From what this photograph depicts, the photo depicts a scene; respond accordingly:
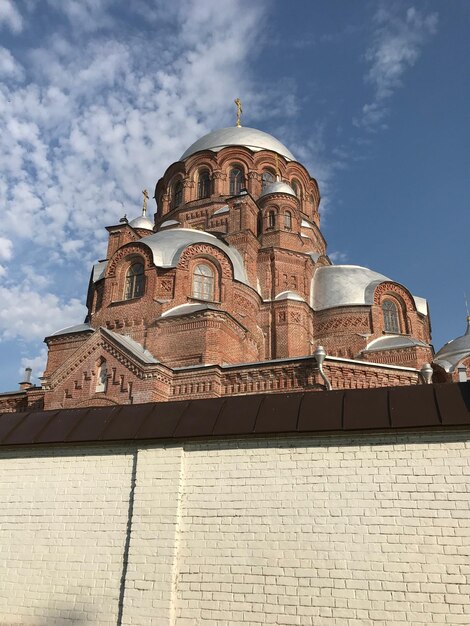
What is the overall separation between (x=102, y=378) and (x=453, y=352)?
1338cm

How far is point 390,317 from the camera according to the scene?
19.8 meters

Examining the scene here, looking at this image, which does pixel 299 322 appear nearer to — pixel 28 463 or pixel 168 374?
pixel 168 374

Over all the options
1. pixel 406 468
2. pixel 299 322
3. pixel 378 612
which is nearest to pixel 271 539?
pixel 378 612

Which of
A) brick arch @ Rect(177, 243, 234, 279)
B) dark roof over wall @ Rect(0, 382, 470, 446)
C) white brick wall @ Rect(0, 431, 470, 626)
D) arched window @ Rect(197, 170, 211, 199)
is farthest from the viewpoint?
arched window @ Rect(197, 170, 211, 199)

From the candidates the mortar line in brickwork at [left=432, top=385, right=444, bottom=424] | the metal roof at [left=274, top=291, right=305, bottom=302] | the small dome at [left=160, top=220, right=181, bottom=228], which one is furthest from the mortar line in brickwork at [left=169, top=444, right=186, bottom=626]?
the small dome at [left=160, top=220, right=181, bottom=228]

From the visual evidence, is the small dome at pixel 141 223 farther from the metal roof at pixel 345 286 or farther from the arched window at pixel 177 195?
the metal roof at pixel 345 286

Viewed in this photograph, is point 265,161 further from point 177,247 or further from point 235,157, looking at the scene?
point 177,247

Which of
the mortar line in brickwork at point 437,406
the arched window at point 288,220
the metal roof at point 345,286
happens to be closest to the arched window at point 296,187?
the arched window at point 288,220

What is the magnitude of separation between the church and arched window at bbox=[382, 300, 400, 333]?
4 centimetres

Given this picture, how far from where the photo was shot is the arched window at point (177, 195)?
25.4m

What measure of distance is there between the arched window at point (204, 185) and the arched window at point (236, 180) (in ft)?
3.36

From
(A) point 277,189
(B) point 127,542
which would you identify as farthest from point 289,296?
(B) point 127,542

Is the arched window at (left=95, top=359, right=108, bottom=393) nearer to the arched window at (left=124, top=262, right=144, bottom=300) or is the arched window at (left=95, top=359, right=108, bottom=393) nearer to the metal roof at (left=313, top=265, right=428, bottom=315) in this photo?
the arched window at (left=124, top=262, right=144, bottom=300)

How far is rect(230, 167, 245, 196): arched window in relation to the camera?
24.6 m
